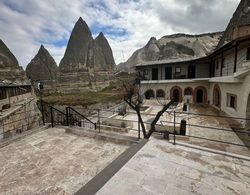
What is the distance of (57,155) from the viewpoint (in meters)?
4.05

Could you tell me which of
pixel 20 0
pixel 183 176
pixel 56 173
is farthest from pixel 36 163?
pixel 20 0

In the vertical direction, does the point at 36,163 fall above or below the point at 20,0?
below

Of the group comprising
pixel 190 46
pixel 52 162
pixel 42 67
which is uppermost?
pixel 190 46

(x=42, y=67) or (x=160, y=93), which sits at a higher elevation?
(x=42, y=67)

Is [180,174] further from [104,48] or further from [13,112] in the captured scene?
[104,48]

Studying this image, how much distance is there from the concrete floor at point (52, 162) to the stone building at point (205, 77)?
9914 millimetres

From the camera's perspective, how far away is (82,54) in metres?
78.6

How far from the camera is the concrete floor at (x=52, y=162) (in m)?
2.88

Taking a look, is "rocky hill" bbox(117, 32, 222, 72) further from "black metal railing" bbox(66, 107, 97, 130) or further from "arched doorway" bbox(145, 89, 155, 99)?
"black metal railing" bbox(66, 107, 97, 130)

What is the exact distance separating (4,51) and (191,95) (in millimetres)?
57646

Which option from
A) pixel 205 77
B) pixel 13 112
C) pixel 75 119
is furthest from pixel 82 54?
pixel 75 119

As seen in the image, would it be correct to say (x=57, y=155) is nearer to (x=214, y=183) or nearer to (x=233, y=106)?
(x=214, y=183)

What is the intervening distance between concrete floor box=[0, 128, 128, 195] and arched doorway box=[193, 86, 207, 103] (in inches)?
650

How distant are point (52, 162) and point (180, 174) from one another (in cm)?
313
